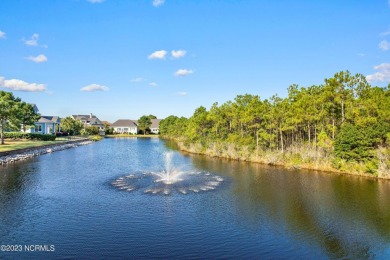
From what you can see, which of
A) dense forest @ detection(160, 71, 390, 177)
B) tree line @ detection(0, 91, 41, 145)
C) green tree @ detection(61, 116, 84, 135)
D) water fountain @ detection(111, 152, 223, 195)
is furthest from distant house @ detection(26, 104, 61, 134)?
water fountain @ detection(111, 152, 223, 195)

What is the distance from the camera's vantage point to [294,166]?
125ft

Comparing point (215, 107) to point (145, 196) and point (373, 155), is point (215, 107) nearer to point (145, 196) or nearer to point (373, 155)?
point (373, 155)

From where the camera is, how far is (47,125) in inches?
3536

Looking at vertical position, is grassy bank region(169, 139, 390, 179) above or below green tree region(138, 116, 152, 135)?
below

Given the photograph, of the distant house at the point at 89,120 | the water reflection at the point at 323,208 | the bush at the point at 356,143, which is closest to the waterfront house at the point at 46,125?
the distant house at the point at 89,120

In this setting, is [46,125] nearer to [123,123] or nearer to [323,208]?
[123,123]

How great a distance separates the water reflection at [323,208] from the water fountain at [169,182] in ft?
8.85

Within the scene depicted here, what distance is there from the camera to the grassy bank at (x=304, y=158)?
3120 centimetres

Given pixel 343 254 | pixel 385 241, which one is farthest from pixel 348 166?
pixel 343 254

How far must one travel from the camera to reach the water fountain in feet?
84.1

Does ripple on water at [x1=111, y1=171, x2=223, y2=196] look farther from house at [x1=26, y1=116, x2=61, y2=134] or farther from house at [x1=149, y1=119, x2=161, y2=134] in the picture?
house at [x1=149, y1=119, x2=161, y2=134]

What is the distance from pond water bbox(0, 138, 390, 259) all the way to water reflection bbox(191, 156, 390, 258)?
6cm

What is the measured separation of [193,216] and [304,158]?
23.5 m

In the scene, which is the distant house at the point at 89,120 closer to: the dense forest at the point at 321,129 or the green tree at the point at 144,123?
the green tree at the point at 144,123
